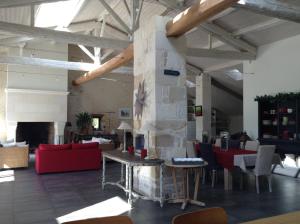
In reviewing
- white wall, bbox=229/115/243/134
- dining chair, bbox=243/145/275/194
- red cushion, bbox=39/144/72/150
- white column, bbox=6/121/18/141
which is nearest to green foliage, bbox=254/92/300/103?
dining chair, bbox=243/145/275/194

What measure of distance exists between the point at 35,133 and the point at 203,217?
1220 centimetres

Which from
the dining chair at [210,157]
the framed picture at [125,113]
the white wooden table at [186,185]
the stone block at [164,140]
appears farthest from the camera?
the framed picture at [125,113]

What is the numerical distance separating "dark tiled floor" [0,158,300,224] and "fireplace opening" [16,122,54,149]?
612 cm

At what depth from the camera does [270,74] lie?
30.1 ft

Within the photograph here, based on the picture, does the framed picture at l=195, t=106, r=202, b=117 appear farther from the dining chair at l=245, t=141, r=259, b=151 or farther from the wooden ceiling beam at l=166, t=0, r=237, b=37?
the wooden ceiling beam at l=166, t=0, r=237, b=37

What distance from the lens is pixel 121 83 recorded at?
14.5 metres

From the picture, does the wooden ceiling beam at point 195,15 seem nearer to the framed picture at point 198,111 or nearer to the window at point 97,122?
the framed picture at point 198,111

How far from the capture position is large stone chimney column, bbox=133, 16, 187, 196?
5.06 metres

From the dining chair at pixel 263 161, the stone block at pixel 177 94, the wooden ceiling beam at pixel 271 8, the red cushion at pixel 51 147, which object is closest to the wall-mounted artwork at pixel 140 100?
the stone block at pixel 177 94

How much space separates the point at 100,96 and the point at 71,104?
1.43 meters

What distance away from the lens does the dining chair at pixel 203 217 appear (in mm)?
1661

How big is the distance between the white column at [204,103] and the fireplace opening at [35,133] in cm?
633

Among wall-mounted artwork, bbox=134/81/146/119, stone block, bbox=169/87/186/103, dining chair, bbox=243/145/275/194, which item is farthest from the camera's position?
wall-mounted artwork, bbox=134/81/146/119

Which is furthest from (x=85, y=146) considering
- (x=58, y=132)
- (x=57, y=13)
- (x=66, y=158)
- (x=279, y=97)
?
(x=279, y=97)
